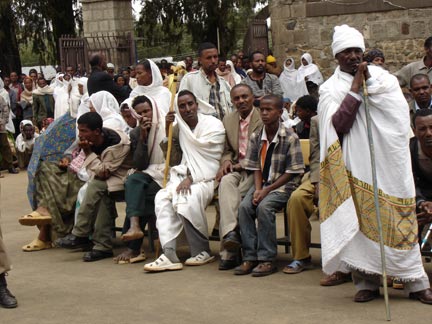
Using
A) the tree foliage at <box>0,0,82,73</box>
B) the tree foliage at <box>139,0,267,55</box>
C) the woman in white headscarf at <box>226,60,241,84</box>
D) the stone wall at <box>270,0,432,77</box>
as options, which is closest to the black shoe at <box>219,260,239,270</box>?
the woman in white headscarf at <box>226,60,241,84</box>

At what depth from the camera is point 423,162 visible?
691 cm

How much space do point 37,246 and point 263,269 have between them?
2.92 meters

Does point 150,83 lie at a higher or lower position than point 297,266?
higher

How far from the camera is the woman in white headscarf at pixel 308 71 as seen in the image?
53.3ft

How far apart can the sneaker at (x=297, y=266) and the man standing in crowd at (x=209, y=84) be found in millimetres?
2259

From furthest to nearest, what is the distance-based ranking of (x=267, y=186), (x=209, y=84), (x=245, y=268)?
(x=209, y=84) → (x=267, y=186) → (x=245, y=268)

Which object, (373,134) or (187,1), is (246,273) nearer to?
(373,134)

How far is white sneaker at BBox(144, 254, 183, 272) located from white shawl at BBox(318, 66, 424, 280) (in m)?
1.77

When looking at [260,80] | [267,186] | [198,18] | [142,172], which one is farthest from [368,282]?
[198,18]

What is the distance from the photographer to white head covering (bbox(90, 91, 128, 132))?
31.4 ft

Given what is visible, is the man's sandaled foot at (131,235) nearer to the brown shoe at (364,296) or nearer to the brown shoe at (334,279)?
the brown shoe at (334,279)

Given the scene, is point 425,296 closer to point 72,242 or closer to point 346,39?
point 346,39

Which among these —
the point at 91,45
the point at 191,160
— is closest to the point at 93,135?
the point at 191,160

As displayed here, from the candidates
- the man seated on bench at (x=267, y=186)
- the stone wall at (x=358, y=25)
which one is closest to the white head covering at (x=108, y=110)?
the man seated on bench at (x=267, y=186)
